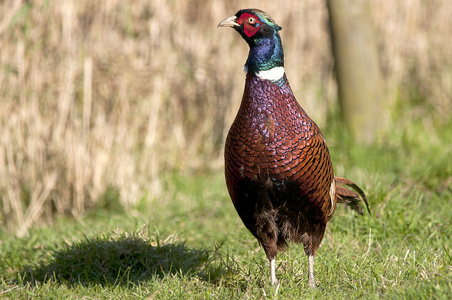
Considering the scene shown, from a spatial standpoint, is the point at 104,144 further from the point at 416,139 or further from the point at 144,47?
the point at 416,139

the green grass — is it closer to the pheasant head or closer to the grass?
the grass

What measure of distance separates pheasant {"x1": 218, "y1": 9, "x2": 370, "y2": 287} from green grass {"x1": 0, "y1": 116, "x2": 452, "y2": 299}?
0.28m

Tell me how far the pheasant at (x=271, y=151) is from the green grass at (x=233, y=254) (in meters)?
0.28

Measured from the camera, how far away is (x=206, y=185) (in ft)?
20.2

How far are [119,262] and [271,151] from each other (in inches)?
53.3

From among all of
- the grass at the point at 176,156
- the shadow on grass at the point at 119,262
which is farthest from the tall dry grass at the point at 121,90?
the shadow on grass at the point at 119,262

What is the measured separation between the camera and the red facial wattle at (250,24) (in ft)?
10.0

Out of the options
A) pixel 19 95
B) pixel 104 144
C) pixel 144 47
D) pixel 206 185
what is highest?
pixel 144 47

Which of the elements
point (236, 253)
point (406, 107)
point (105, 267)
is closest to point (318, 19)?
point (406, 107)

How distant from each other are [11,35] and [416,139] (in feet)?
14.1

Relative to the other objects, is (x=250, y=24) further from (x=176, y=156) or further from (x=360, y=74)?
(x=176, y=156)

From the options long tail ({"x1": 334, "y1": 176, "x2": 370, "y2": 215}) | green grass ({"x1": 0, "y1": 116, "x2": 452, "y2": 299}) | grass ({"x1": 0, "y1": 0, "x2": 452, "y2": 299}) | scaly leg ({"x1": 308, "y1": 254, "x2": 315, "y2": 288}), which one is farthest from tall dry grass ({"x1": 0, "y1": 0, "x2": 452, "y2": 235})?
scaly leg ({"x1": 308, "y1": 254, "x2": 315, "y2": 288})

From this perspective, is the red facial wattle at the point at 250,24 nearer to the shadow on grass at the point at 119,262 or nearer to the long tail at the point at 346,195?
the long tail at the point at 346,195

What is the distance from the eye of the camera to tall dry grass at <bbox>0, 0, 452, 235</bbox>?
A: 5402 millimetres
